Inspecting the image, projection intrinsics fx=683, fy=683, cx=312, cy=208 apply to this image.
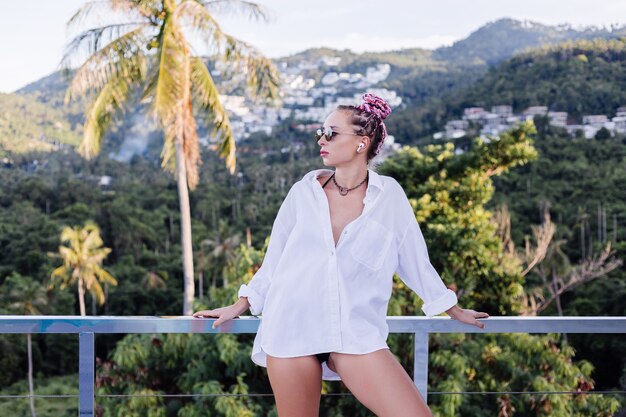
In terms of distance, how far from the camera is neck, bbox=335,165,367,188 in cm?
181

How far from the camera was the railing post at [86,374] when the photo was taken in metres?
1.86

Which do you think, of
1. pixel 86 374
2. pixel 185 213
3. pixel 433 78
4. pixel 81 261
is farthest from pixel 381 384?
pixel 433 78

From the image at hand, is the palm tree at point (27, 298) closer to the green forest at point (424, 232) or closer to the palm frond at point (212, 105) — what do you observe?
the green forest at point (424, 232)

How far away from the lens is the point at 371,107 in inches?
70.7

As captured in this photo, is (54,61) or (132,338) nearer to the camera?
(132,338)

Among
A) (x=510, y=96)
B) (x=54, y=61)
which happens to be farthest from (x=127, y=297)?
(x=510, y=96)

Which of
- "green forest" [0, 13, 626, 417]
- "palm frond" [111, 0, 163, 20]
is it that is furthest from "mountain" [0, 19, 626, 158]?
"palm frond" [111, 0, 163, 20]

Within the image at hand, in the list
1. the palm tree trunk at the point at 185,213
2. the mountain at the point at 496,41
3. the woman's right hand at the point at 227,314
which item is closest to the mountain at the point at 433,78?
the mountain at the point at 496,41

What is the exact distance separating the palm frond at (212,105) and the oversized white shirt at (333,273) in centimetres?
1123

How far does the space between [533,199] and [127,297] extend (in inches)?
687

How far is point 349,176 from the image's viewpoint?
1812 mm

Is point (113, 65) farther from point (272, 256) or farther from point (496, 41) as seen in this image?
point (496, 41)

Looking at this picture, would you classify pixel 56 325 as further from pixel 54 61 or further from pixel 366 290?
pixel 54 61

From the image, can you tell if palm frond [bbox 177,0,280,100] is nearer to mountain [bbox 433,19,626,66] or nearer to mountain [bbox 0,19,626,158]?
mountain [bbox 0,19,626,158]
